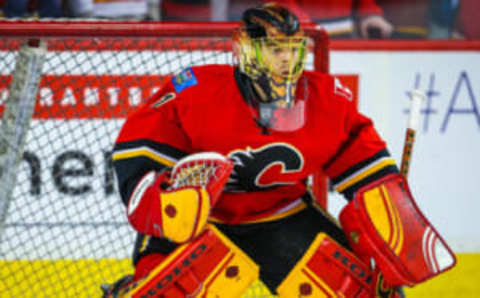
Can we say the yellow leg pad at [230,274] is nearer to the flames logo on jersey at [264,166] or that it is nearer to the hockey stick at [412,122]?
the flames logo on jersey at [264,166]

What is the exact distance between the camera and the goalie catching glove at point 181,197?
1764 millimetres

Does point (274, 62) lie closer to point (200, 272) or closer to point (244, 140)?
point (244, 140)

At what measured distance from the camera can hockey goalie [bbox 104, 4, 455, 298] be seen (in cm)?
190

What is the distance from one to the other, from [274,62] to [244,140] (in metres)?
0.22

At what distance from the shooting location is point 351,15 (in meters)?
3.73

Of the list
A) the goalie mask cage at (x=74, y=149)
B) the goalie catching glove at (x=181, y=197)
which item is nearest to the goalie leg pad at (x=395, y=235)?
the goalie catching glove at (x=181, y=197)

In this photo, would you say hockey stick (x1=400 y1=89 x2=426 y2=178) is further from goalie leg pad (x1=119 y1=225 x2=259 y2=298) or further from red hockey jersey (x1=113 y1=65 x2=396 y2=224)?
goalie leg pad (x1=119 y1=225 x2=259 y2=298)

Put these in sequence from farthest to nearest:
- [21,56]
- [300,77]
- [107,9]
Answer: [107,9]
[21,56]
[300,77]

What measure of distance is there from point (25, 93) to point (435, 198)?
6.13ft

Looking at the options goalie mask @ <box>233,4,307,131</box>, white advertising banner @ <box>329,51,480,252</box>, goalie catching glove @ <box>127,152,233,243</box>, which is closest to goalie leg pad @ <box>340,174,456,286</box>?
goalie mask @ <box>233,4,307,131</box>

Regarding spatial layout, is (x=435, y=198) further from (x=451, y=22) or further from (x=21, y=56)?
(x=21, y=56)

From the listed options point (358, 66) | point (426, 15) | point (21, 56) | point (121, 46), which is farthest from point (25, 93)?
point (426, 15)

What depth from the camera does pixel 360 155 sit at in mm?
2105

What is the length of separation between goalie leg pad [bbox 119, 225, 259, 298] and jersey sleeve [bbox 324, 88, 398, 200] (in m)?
0.42
